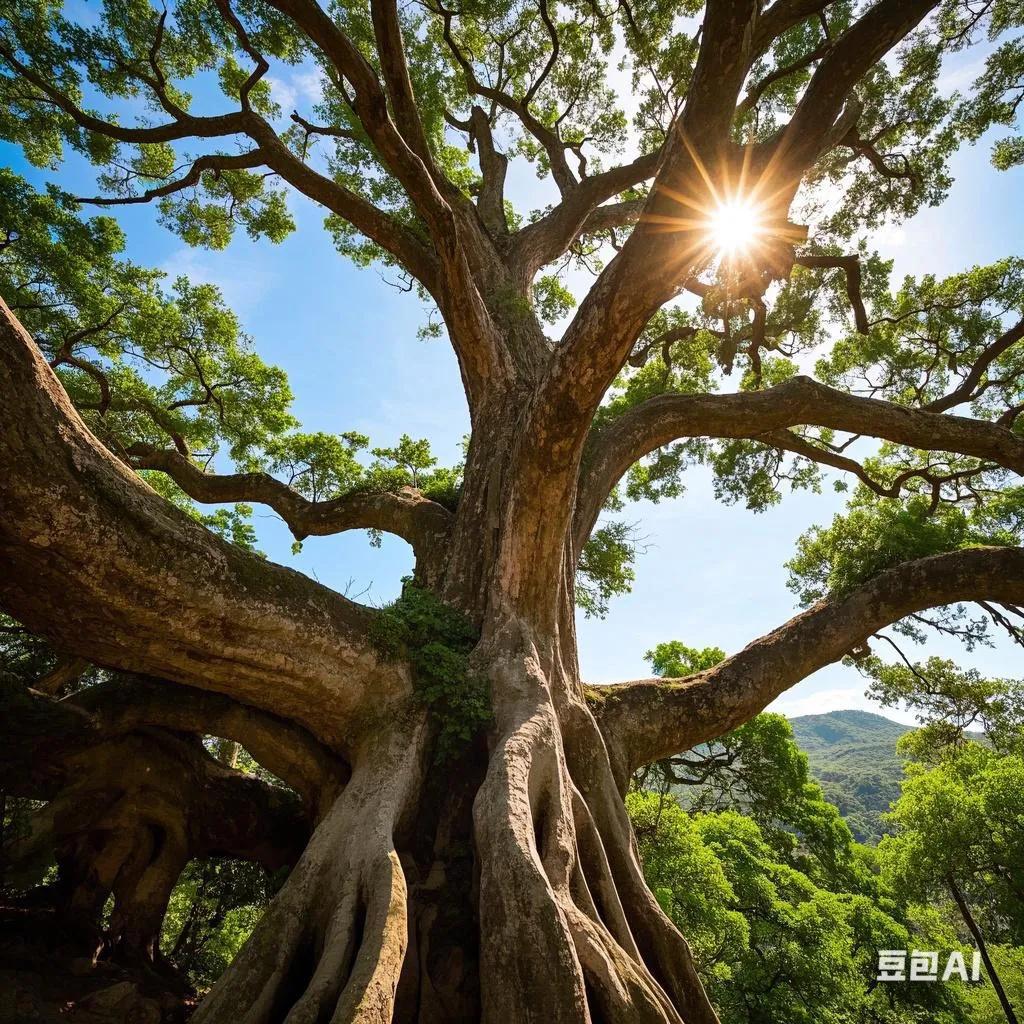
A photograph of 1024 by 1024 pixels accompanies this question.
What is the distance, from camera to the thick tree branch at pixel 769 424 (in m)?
6.04

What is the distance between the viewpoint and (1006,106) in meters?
7.88

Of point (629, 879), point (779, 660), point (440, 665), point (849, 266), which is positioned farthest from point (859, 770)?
point (440, 665)

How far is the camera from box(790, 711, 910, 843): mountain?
74500mm

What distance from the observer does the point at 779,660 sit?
5848 mm

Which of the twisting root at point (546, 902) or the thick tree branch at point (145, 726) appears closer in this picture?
the twisting root at point (546, 902)

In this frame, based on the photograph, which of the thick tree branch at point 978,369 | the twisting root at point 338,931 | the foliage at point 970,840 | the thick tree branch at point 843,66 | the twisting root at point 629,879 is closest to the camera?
the twisting root at point 338,931

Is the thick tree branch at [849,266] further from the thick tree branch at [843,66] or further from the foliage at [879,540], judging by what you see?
the thick tree branch at [843,66]

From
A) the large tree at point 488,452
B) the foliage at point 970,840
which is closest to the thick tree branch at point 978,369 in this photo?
the large tree at point 488,452

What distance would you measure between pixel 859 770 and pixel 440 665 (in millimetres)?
148541

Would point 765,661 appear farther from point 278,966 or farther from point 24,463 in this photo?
point 24,463

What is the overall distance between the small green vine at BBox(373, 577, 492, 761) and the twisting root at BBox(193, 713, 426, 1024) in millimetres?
464

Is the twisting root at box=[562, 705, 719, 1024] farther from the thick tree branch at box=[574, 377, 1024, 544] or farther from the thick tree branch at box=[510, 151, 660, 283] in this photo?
the thick tree branch at box=[510, 151, 660, 283]

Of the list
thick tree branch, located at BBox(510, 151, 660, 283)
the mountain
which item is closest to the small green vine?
thick tree branch, located at BBox(510, 151, 660, 283)

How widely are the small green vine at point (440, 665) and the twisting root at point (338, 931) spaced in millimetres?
464
